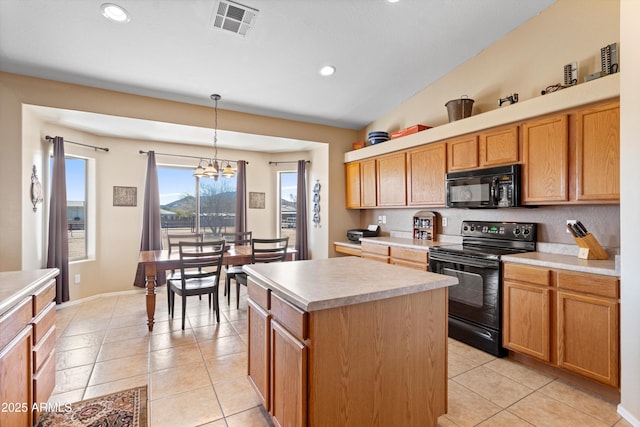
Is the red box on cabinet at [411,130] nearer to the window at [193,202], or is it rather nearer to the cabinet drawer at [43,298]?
the window at [193,202]

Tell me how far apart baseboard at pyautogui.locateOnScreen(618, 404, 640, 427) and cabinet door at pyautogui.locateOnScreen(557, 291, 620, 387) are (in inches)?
5.8

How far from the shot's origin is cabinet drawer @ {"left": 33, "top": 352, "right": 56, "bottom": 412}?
1816 mm

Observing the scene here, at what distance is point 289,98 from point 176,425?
148 inches

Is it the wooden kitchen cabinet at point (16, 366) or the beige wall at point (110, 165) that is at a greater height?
the beige wall at point (110, 165)

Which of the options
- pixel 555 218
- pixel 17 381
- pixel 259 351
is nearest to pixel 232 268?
pixel 259 351

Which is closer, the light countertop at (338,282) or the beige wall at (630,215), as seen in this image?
the light countertop at (338,282)

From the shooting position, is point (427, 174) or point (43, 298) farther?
point (427, 174)

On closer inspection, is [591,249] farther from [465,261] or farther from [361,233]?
[361,233]

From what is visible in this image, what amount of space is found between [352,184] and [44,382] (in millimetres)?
4305

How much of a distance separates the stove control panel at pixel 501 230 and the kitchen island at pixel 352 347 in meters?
1.91

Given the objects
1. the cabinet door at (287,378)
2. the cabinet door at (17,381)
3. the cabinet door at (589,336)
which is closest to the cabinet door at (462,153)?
the cabinet door at (589,336)

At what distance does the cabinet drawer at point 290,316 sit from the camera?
4.68 ft

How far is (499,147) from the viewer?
10.3 ft

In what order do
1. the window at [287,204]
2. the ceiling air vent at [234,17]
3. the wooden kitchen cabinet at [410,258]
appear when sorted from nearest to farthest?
the ceiling air vent at [234,17] → the wooden kitchen cabinet at [410,258] → the window at [287,204]
